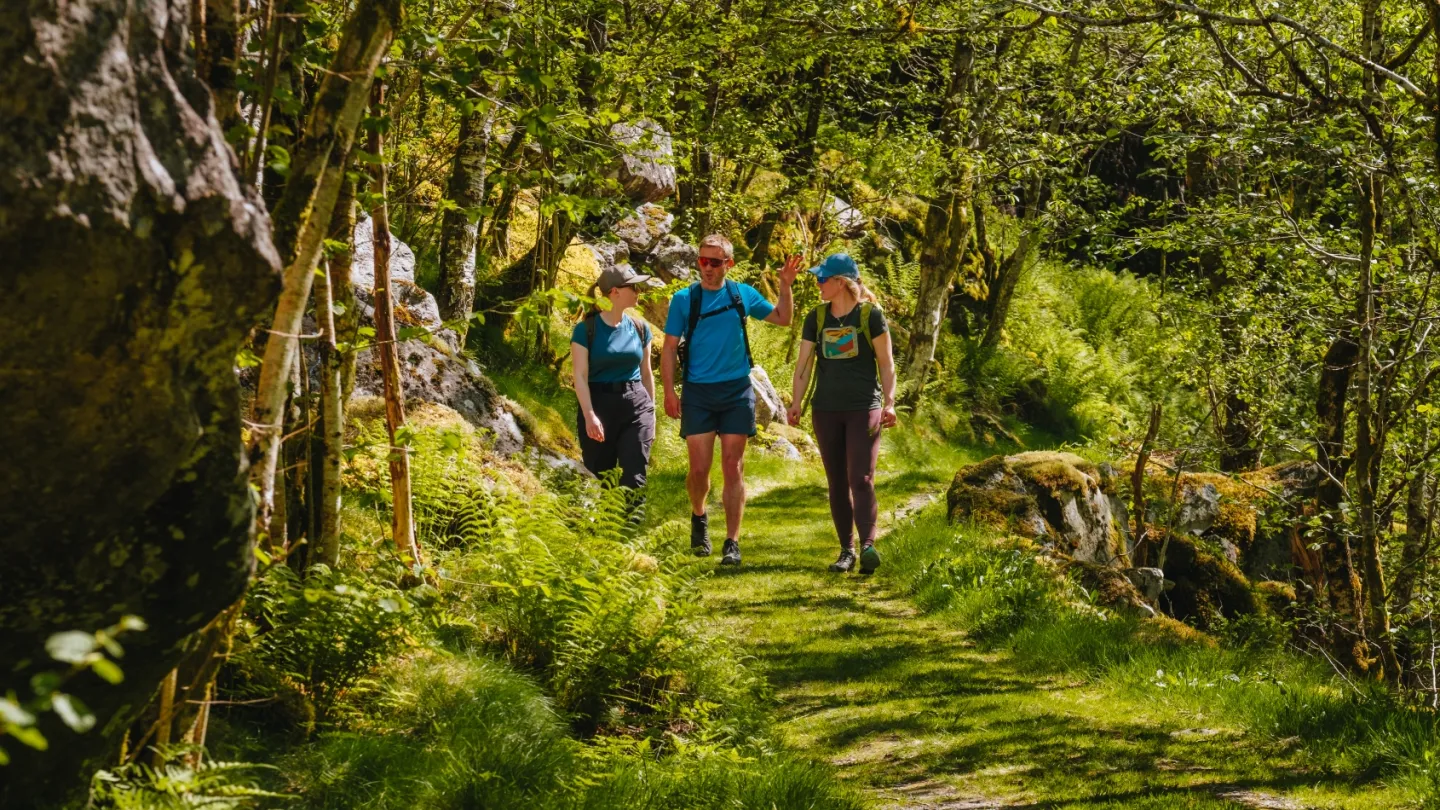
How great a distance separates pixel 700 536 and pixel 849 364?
186 centimetres

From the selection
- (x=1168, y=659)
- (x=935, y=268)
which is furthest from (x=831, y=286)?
(x=935, y=268)

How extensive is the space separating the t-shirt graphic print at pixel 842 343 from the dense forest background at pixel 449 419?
1790mm

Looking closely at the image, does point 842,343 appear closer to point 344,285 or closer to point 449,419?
point 449,419

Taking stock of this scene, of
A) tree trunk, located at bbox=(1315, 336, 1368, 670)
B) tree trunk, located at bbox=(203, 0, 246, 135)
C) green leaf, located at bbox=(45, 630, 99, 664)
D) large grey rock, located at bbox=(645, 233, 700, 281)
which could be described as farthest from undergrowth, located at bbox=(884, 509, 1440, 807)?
large grey rock, located at bbox=(645, 233, 700, 281)

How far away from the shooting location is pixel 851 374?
8.32 meters

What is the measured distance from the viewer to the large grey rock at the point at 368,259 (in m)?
8.91

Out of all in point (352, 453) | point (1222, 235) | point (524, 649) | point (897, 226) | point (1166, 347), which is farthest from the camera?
point (897, 226)

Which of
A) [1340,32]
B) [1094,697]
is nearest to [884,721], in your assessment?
[1094,697]

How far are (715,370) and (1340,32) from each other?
5.81m

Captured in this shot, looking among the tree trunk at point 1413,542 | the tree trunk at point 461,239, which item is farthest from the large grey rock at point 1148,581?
the tree trunk at point 461,239

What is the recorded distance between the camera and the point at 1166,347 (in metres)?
12.4

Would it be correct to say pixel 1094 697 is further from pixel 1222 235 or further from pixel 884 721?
pixel 1222 235

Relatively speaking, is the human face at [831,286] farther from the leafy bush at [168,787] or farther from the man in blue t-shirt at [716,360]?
the leafy bush at [168,787]

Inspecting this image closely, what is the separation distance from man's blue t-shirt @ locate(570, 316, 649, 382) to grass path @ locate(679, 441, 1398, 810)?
1558 mm
